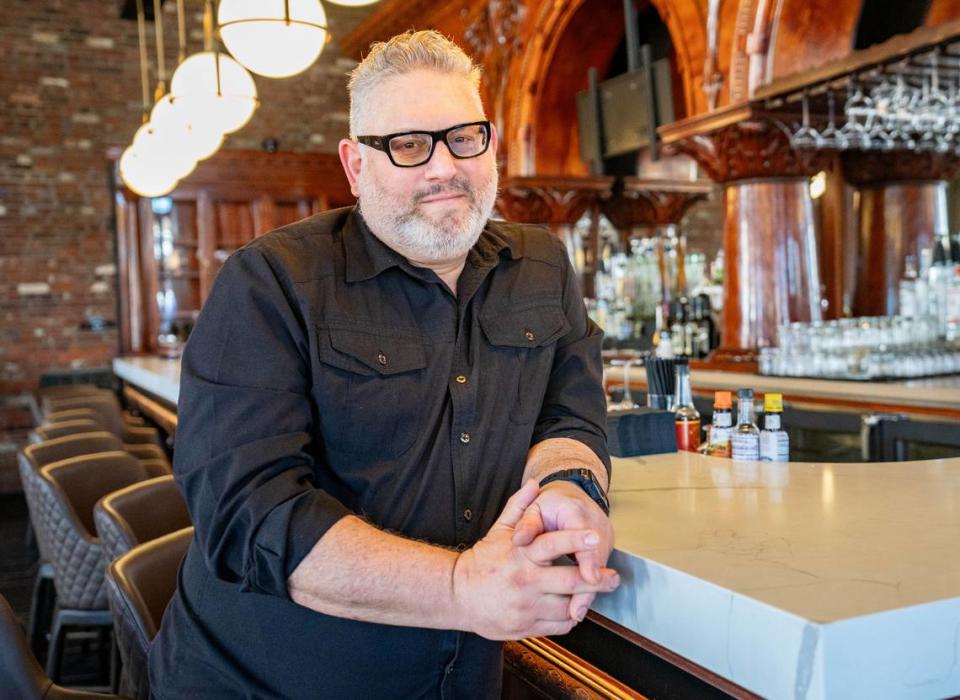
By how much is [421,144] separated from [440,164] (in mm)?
44

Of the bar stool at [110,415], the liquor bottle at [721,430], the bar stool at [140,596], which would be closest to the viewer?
the bar stool at [140,596]

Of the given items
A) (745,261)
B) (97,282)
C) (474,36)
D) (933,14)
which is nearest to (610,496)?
(745,261)

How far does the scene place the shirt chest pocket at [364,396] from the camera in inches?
56.6

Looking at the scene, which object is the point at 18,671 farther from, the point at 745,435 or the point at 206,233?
the point at 206,233

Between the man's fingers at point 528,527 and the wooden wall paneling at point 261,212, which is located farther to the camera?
the wooden wall paneling at point 261,212

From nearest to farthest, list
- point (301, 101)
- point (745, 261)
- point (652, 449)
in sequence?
point (652, 449)
point (745, 261)
point (301, 101)

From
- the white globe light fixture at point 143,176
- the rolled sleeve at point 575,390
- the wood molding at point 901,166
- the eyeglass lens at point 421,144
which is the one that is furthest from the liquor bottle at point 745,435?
the white globe light fixture at point 143,176

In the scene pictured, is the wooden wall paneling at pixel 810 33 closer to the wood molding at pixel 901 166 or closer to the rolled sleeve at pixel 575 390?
the wood molding at pixel 901 166

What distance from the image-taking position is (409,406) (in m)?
1.48

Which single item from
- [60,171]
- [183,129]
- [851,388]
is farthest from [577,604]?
[60,171]

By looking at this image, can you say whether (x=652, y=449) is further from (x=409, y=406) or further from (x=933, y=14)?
(x=933, y=14)

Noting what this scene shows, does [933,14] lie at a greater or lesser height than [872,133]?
greater

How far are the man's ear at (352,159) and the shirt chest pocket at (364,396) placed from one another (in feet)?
1.02

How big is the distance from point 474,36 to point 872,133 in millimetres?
3591
